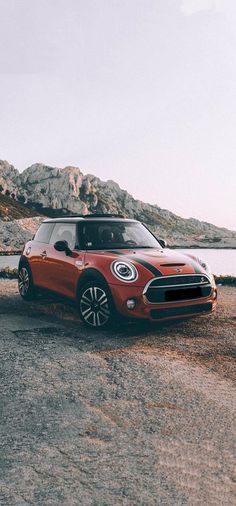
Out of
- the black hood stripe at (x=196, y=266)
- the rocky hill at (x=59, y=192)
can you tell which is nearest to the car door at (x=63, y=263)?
the black hood stripe at (x=196, y=266)

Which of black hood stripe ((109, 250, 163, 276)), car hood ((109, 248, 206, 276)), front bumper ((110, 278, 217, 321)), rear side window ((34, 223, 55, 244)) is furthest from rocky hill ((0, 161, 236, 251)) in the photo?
front bumper ((110, 278, 217, 321))

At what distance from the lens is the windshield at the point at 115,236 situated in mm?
7629

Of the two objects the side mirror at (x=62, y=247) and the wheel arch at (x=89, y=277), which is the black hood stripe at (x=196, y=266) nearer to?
the wheel arch at (x=89, y=277)

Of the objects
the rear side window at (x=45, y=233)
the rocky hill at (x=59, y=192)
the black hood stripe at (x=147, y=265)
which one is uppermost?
the rocky hill at (x=59, y=192)

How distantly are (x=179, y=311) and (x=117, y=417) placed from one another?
10.2 ft

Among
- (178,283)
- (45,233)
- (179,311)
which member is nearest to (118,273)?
(178,283)

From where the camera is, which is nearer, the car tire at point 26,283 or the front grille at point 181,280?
the front grille at point 181,280

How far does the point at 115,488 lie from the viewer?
2.72 metres

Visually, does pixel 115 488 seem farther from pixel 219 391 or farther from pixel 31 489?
pixel 219 391

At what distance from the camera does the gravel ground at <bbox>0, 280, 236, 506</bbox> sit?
108 inches

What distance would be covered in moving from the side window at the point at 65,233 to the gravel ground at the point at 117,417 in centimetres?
175

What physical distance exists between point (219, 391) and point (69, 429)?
1660 mm

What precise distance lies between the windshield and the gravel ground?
1586 millimetres

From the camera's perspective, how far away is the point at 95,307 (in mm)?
6789
